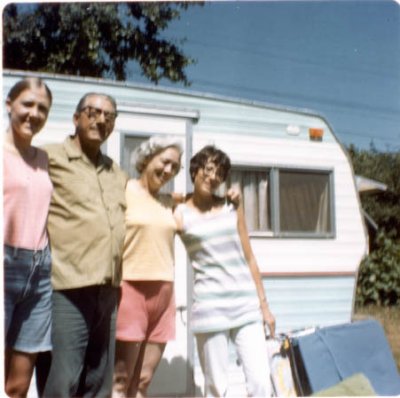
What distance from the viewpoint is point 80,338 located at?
2469mm

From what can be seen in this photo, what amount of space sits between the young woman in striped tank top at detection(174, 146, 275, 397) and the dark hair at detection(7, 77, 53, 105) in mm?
760

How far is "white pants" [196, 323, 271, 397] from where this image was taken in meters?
2.64

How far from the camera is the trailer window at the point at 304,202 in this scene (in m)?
3.13

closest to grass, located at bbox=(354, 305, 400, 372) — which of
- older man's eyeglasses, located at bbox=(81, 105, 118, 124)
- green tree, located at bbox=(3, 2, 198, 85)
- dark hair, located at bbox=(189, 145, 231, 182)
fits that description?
dark hair, located at bbox=(189, 145, 231, 182)

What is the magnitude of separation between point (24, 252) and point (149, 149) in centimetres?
68

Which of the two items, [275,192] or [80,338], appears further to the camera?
[275,192]

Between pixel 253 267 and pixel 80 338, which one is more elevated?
pixel 253 267

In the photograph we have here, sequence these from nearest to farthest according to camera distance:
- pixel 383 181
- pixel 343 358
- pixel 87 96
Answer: pixel 87 96
pixel 343 358
pixel 383 181

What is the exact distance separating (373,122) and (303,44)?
0.50 meters

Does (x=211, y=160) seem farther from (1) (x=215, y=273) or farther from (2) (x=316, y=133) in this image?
(2) (x=316, y=133)

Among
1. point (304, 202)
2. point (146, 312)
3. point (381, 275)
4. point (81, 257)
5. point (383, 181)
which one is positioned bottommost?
point (146, 312)

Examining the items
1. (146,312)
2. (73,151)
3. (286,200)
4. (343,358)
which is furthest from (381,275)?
(73,151)

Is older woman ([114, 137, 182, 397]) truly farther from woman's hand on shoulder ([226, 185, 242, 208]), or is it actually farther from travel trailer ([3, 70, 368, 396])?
woman's hand on shoulder ([226, 185, 242, 208])

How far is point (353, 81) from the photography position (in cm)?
304
